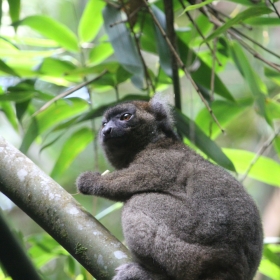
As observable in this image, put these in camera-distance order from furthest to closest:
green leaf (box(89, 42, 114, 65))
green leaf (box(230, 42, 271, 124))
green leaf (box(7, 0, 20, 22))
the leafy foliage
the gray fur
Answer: green leaf (box(89, 42, 114, 65)), green leaf (box(7, 0, 20, 22)), the leafy foliage, green leaf (box(230, 42, 271, 124)), the gray fur

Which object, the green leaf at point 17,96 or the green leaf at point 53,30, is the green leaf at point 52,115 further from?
the green leaf at point 53,30

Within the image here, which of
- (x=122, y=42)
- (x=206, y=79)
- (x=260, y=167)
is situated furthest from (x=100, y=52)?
(x=260, y=167)

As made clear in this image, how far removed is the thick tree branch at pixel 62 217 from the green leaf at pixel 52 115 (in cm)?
190

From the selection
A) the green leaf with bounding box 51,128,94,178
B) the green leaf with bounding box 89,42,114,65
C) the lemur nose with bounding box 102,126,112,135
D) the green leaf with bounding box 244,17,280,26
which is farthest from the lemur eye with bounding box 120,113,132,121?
the green leaf with bounding box 244,17,280,26

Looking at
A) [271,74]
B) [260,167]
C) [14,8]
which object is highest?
[14,8]

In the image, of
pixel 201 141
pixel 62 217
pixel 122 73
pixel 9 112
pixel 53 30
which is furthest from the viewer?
pixel 9 112

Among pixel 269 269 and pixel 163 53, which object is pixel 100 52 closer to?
pixel 163 53

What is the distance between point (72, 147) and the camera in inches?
223

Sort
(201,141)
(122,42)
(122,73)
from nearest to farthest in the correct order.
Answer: (201,141) < (122,42) < (122,73)

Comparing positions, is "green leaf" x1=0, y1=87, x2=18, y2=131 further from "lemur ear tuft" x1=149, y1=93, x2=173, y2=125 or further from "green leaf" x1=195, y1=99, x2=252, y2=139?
"green leaf" x1=195, y1=99, x2=252, y2=139

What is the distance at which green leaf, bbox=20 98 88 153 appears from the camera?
532cm

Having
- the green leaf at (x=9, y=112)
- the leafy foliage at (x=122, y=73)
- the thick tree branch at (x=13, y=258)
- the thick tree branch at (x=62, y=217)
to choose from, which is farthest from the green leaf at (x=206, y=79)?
the thick tree branch at (x=13, y=258)

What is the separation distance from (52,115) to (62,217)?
2.61 meters

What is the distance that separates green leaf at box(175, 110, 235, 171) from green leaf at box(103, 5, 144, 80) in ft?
2.28
